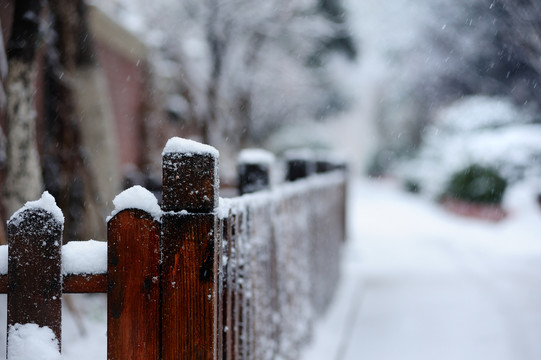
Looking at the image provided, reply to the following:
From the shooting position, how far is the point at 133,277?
1.52m

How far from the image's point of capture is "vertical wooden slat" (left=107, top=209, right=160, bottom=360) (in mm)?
1513

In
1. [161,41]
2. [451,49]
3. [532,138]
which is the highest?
[451,49]

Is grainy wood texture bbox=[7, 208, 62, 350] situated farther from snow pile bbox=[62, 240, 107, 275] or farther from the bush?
the bush

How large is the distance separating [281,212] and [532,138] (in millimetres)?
11905

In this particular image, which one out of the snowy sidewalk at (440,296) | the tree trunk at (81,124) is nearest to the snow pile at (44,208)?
the snowy sidewalk at (440,296)

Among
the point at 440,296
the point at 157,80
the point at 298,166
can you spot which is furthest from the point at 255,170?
the point at 157,80

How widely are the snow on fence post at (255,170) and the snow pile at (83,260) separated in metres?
1.35

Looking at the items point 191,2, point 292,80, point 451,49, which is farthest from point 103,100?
point 451,49

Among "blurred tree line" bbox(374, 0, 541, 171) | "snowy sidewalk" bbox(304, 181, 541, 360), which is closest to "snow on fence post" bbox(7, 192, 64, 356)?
"snowy sidewalk" bbox(304, 181, 541, 360)

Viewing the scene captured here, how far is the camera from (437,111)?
2420cm

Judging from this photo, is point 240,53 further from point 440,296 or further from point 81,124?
point 440,296

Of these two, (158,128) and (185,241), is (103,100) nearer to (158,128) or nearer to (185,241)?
(185,241)

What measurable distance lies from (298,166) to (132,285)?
3.13m

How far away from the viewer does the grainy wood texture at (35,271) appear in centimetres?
147
